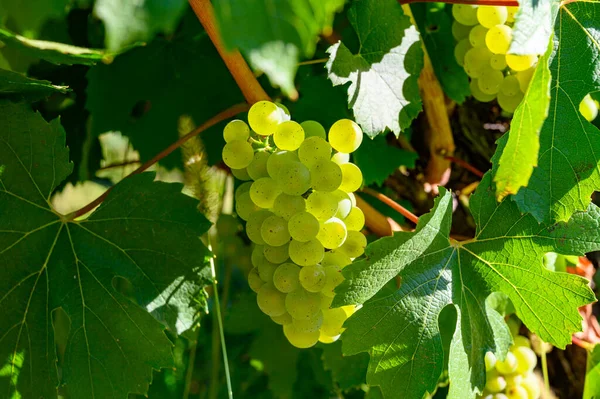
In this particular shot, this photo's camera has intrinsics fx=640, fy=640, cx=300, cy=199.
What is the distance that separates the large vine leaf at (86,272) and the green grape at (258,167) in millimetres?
125

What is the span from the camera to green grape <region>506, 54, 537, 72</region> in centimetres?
91

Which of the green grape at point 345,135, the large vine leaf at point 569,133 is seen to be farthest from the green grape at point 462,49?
the green grape at point 345,135

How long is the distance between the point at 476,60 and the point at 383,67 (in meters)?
0.18

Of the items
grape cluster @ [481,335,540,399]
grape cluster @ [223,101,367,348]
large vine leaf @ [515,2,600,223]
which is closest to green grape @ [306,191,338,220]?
grape cluster @ [223,101,367,348]

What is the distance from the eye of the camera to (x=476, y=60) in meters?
0.99

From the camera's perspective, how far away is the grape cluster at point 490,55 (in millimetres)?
917

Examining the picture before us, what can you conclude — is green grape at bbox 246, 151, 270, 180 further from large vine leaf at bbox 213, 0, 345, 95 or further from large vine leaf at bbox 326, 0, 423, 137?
large vine leaf at bbox 213, 0, 345, 95

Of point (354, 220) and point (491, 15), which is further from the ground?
point (491, 15)

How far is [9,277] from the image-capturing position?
89 cm

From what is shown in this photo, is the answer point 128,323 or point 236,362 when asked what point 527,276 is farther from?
point 236,362

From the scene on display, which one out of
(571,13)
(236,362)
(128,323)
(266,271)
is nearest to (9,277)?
(128,323)

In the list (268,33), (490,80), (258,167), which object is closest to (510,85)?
(490,80)

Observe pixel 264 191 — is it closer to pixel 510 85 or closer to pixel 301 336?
pixel 301 336

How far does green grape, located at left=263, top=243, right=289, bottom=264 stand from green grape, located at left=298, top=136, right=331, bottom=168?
0.11 m
